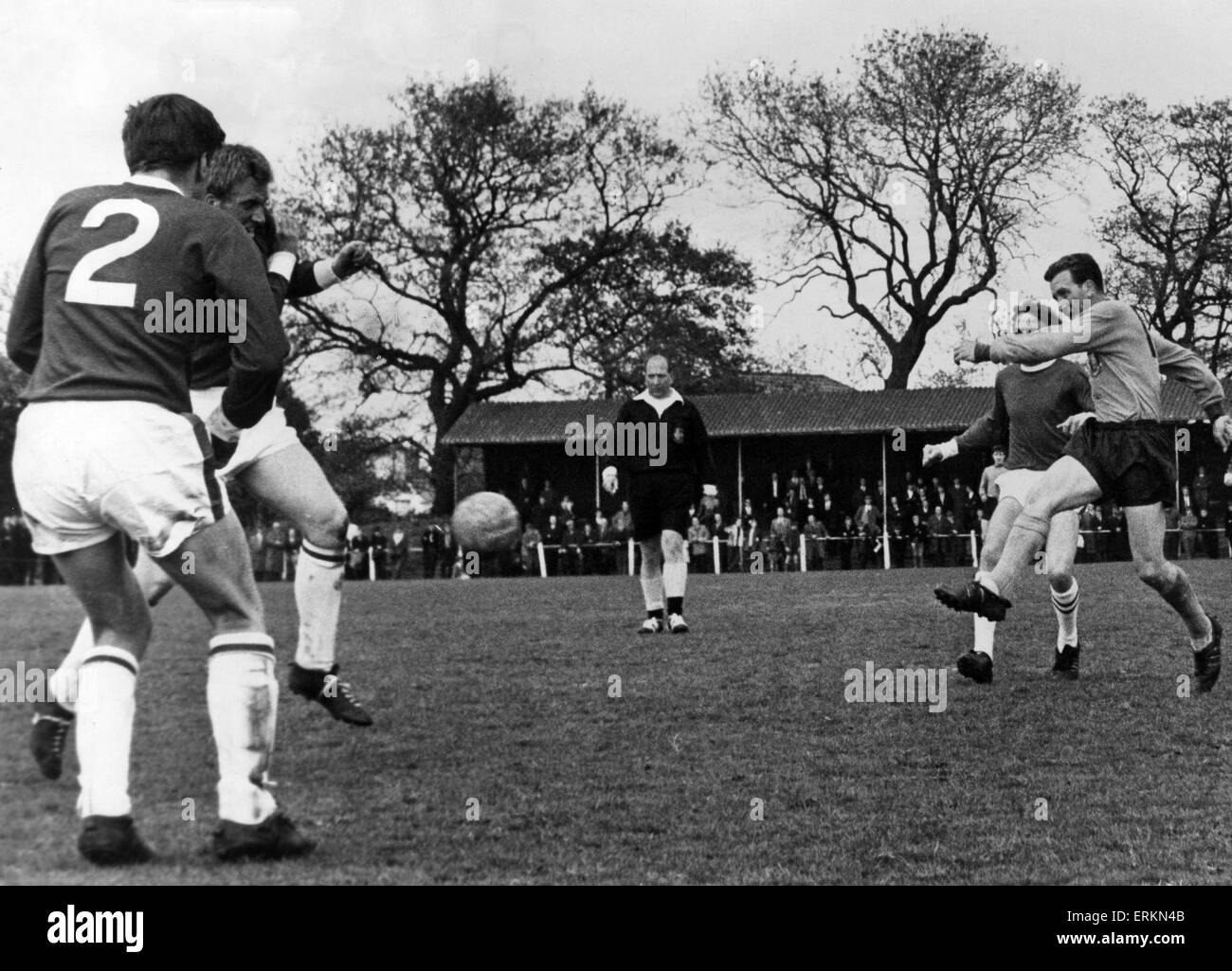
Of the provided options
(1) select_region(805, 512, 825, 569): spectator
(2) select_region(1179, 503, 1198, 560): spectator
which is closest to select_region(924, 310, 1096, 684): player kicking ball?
(2) select_region(1179, 503, 1198, 560): spectator

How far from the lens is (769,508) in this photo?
1057 inches

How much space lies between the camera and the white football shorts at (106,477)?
356 cm

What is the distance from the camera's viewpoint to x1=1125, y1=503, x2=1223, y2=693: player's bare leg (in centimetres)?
676

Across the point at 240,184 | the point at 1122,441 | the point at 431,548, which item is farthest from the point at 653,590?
the point at 431,548

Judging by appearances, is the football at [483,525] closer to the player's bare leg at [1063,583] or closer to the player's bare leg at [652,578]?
the player's bare leg at [652,578]

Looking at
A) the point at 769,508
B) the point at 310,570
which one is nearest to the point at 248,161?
the point at 310,570

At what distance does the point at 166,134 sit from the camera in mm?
3758

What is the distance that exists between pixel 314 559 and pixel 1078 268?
3982mm

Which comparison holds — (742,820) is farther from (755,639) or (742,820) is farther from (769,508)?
(769,508)

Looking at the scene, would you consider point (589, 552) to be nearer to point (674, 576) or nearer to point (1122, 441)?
point (674, 576)

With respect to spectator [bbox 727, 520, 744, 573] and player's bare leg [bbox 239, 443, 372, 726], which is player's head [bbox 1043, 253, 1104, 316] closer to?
player's bare leg [bbox 239, 443, 372, 726]

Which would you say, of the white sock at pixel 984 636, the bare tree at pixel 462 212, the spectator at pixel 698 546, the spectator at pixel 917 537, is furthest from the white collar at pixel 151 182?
the spectator at pixel 917 537
